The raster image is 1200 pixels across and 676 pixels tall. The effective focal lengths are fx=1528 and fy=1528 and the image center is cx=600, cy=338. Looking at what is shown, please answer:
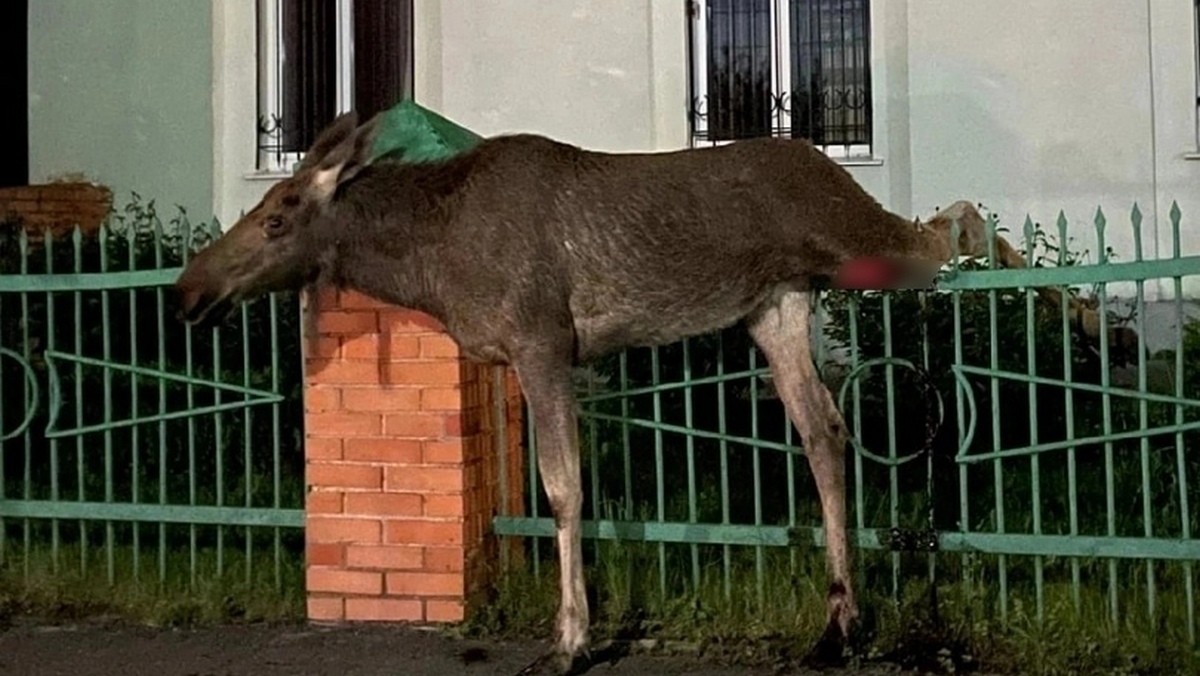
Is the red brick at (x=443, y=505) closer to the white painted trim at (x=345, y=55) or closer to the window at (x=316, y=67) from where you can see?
the window at (x=316, y=67)

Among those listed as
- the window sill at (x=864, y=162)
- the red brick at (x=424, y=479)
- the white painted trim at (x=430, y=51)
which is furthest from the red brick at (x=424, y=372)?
the white painted trim at (x=430, y=51)

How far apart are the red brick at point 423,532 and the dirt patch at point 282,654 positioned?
0.33 metres

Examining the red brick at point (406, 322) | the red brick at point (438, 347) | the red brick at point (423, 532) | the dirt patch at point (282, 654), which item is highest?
the red brick at point (406, 322)

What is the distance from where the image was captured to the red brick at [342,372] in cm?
573

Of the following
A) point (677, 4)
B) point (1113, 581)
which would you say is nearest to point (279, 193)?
point (1113, 581)

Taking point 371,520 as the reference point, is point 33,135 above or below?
above

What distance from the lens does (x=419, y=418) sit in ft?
18.6

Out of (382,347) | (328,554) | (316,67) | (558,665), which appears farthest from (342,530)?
(316,67)

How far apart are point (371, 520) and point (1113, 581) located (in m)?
2.68

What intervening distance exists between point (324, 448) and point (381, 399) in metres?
0.30

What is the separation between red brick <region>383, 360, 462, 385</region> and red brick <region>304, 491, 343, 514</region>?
0.50 meters

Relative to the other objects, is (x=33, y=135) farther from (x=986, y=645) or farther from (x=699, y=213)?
(x=986, y=645)

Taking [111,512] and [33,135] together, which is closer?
[111,512]

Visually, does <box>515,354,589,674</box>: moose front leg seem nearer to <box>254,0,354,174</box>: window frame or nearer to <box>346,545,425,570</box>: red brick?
<box>346,545,425,570</box>: red brick
